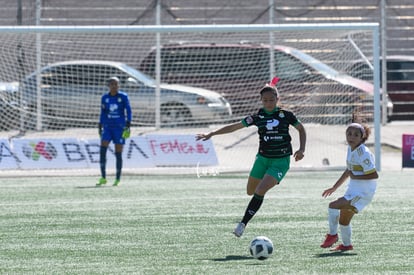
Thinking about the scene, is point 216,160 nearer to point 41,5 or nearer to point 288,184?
point 288,184

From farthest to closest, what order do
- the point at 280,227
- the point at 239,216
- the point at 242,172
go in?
the point at 242,172 < the point at 239,216 < the point at 280,227

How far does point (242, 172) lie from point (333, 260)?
42.1 ft

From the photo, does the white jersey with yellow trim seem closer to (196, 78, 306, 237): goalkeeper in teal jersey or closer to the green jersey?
(196, 78, 306, 237): goalkeeper in teal jersey

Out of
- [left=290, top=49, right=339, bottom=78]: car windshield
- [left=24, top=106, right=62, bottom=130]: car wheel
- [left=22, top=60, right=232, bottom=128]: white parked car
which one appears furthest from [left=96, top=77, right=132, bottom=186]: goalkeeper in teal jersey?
[left=290, top=49, right=339, bottom=78]: car windshield

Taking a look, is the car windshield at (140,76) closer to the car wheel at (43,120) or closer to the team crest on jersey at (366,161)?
the car wheel at (43,120)

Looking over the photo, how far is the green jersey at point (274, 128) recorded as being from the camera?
1143cm

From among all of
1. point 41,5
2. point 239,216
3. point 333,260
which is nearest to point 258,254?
point 333,260

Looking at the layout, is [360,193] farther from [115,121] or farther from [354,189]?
[115,121]

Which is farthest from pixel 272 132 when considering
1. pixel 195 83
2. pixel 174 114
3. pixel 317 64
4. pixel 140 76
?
pixel 140 76

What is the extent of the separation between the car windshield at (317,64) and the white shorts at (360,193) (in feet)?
44.4

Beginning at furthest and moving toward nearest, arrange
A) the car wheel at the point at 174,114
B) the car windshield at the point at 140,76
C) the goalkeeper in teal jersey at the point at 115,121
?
the car windshield at the point at 140,76, the car wheel at the point at 174,114, the goalkeeper in teal jersey at the point at 115,121

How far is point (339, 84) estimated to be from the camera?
23828 mm

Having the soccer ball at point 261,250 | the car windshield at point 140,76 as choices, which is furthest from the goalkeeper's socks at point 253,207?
the car windshield at point 140,76

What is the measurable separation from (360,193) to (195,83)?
47.8 feet
